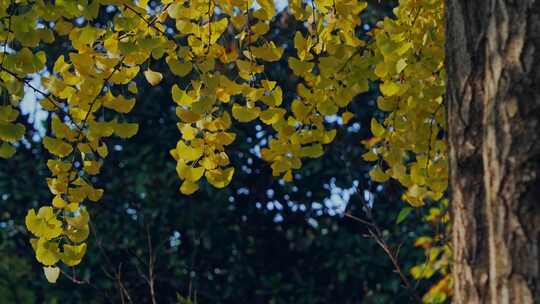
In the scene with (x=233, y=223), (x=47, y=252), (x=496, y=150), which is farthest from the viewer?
(x=233, y=223)

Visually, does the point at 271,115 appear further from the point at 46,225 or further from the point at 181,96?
the point at 46,225

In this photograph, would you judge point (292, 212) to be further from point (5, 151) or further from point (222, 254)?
point (5, 151)

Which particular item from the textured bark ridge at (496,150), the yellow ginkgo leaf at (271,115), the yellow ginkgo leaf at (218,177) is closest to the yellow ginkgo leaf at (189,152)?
the yellow ginkgo leaf at (218,177)

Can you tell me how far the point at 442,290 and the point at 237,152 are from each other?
1569 mm

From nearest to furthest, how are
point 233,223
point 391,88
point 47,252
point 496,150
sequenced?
point 496,150, point 47,252, point 391,88, point 233,223

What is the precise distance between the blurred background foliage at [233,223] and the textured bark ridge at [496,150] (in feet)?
9.97

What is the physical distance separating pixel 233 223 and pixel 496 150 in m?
3.54

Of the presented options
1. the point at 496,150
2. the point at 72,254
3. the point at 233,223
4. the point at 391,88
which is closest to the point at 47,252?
the point at 72,254

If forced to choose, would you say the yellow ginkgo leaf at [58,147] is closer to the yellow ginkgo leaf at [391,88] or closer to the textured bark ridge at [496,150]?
the yellow ginkgo leaf at [391,88]

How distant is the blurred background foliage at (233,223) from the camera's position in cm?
502

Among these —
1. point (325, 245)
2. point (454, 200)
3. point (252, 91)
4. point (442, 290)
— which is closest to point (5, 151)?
point (252, 91)

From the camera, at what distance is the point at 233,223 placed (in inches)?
207

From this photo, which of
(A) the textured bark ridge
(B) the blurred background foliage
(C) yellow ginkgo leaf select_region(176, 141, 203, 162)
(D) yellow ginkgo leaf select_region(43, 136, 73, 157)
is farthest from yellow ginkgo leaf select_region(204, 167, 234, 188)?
(B) the blurred background foliage

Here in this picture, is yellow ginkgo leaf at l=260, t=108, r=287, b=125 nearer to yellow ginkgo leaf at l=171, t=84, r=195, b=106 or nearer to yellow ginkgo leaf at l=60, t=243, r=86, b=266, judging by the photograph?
yellow ginkgo leaf at l=171, t=84, r=195, b=106
